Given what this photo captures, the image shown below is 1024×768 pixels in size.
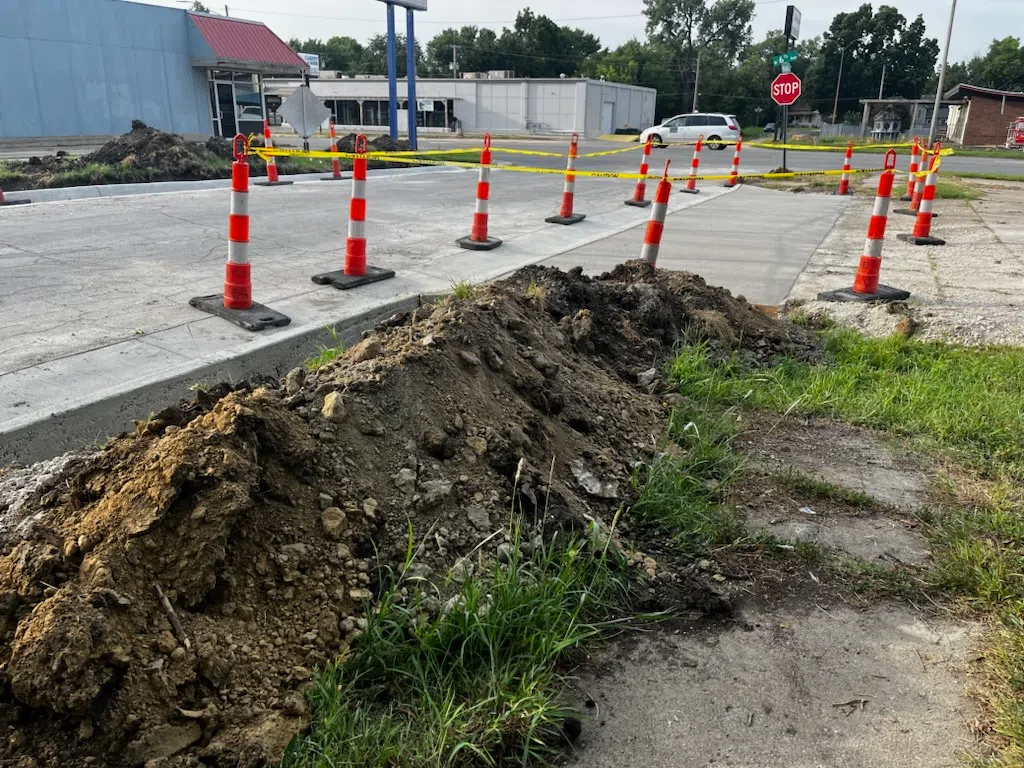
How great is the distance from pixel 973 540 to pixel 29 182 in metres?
15.7

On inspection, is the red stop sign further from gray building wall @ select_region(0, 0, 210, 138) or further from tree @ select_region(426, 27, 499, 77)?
tree @ select_region(426, 27, 499, 77)

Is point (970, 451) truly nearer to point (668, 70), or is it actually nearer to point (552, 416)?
point (552, 416)

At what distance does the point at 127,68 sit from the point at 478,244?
916 inches

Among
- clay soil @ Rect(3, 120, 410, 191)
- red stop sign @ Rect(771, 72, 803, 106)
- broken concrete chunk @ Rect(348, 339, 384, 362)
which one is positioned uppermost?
red stop sign @ Rect(771, 72, 803, 106)

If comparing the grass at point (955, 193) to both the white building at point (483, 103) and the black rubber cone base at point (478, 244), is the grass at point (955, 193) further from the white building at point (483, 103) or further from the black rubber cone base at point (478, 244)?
the white building at point (483, 103)

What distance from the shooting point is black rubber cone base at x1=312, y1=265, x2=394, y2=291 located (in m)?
7.32

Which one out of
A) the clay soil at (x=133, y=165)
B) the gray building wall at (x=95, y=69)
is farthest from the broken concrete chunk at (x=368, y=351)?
the gray building wall at (x=95, y=69)

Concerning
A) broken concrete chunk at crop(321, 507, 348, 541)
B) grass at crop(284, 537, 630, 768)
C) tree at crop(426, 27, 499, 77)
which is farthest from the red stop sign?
tree at crop(426, 27, 499, 77)

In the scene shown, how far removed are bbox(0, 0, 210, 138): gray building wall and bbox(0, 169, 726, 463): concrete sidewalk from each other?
1507 centimetres

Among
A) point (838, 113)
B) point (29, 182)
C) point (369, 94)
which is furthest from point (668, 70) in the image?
point (29, 182)

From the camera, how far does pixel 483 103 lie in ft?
202

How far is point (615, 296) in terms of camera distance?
20.5 feet

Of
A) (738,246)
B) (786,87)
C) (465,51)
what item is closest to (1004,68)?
(465,51)

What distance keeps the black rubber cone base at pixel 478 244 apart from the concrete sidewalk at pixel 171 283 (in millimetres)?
178
